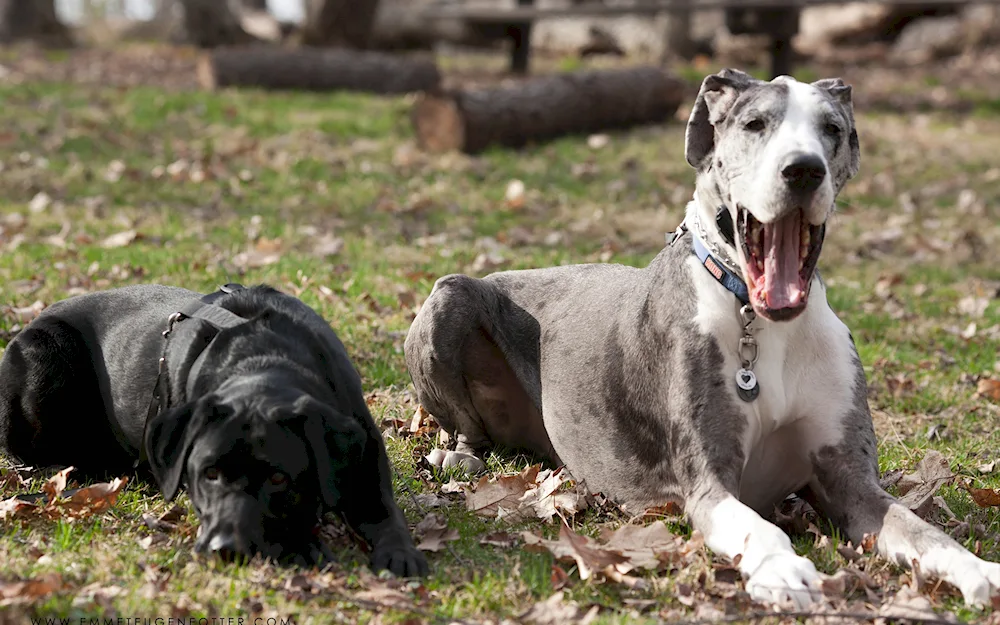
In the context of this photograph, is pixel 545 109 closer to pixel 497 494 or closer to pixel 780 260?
pixel 497 494

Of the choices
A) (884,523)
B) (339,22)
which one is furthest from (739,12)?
(884,523)

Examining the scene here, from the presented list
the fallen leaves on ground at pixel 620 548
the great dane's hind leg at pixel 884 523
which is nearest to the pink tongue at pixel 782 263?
the great dane's hind leg at pixel 884 523

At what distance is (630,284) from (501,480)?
934 millimetres

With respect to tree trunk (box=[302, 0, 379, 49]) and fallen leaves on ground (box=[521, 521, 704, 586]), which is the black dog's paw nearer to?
fallen leaves on ground (box=[521, 521, 704, 586])

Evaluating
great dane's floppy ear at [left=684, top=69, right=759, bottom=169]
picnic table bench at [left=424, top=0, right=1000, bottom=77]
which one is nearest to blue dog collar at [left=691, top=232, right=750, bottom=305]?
great dane's floppy ear at [left=684, top=69, right=759, bottom=169]

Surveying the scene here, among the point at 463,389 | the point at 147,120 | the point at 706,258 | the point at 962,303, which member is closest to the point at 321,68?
the point at 147,120

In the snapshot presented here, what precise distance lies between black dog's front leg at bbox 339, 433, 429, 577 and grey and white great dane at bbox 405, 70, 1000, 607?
0.99 meters

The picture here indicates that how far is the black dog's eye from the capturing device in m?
3.55

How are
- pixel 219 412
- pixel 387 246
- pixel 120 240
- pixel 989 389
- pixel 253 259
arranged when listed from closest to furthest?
pixel 219 412 < pixel 989 389 < pixel 253 259 < pixel 120 240 < pixel 387 246

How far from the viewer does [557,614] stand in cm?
350

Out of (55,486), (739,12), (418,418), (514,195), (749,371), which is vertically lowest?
(418,418)

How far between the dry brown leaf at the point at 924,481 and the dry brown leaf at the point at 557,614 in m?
1.40

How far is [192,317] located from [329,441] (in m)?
0.97

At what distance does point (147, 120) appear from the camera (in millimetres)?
12438
